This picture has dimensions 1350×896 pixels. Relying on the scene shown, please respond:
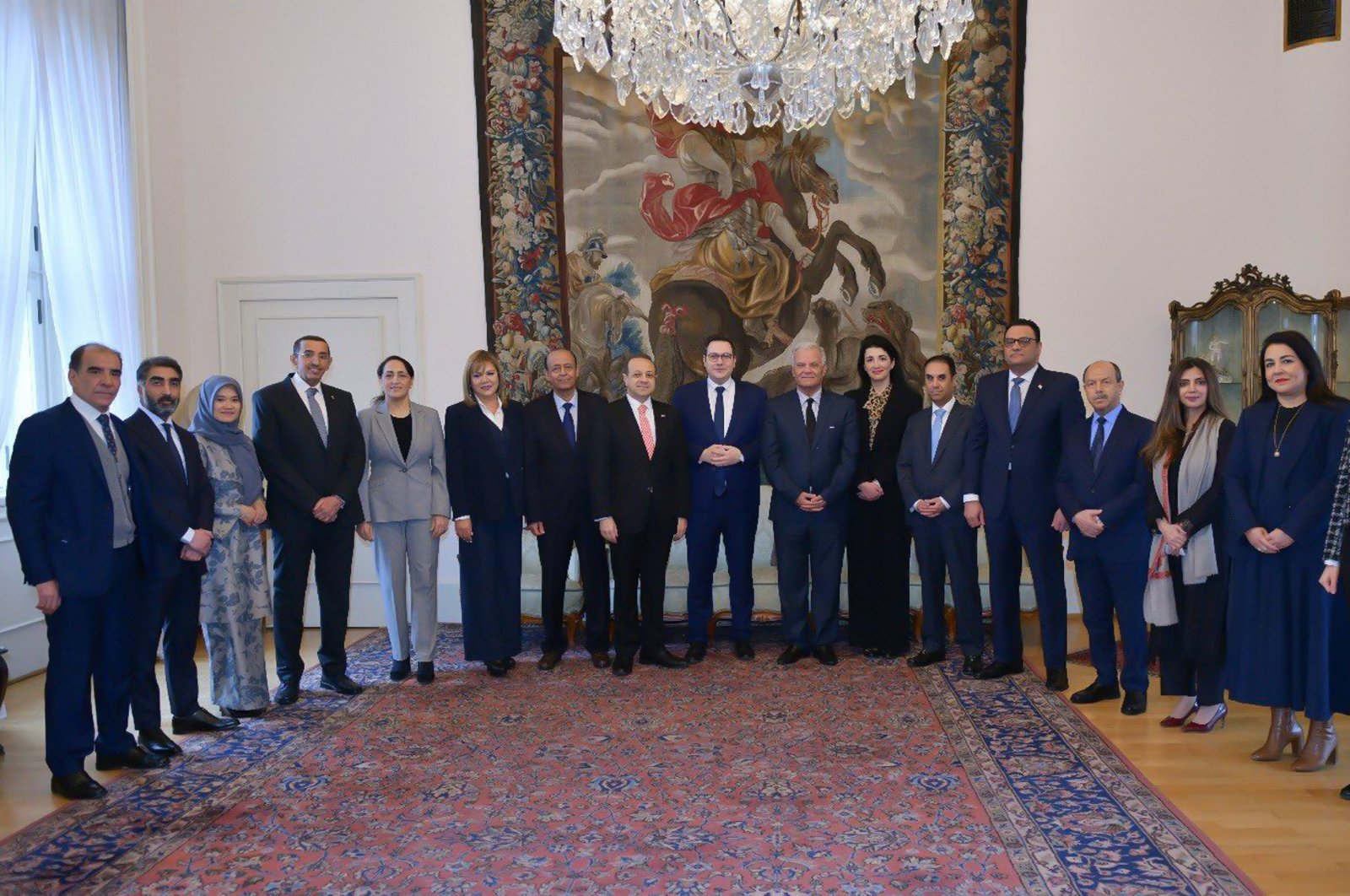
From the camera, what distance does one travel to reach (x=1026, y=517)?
5.20 metres

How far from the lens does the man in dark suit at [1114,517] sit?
4.86m

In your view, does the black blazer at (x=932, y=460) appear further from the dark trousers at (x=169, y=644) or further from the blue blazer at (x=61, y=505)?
the blue blazer at (x=61, y=505)

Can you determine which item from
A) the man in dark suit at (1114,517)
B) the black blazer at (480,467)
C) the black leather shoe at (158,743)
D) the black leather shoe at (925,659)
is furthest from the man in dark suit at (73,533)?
the man in dark suit at (1114,517)

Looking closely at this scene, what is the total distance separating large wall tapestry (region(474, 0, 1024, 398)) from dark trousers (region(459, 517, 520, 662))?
→ 6.41 feet

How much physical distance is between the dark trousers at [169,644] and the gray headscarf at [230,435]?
21.0 inches

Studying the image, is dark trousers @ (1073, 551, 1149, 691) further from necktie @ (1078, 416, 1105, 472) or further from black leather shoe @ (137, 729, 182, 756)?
black leather shoe @ (137, 729, 182, 756)

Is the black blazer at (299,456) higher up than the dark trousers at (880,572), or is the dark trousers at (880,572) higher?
the black blazer at (299,456)

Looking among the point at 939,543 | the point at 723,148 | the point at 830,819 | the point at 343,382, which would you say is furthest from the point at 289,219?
the point at 830,819

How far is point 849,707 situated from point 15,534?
3.55m


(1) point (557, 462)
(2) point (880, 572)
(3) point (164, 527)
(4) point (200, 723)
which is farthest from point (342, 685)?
(2) point (880, 572)

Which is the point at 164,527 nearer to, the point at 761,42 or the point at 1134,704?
the point at 761,42

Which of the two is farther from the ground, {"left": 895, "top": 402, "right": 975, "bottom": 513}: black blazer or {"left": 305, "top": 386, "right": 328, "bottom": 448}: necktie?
{"left": 305, "top": 386, "right": 328, "bottom": 448}: necktie

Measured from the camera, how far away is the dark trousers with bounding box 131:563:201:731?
433 cm

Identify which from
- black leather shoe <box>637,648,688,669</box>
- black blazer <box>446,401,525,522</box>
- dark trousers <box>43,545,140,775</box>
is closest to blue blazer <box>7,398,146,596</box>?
dark trousers <box>43,545,140,775</box>
